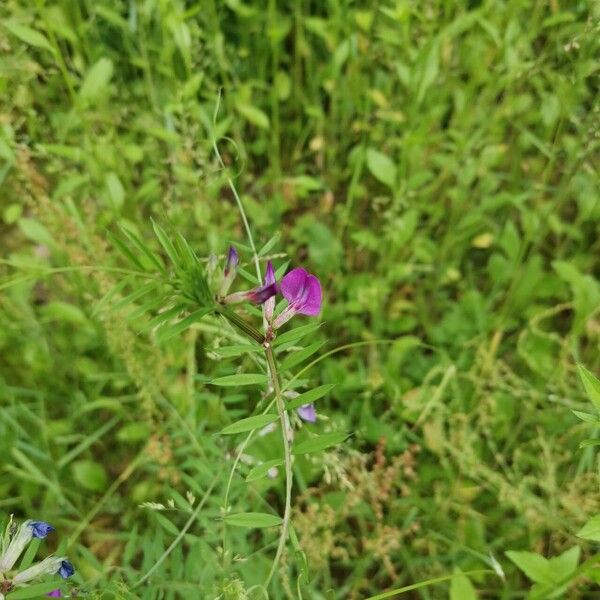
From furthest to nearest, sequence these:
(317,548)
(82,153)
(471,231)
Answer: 1. (471,231)
2. (82,153)
3. (317,548)

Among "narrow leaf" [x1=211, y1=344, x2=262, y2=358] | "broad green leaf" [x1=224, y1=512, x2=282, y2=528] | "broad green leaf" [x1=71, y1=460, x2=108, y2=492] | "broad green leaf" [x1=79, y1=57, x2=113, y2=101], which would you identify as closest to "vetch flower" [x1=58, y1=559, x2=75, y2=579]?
"broad green leaf" [x1=224, y1=512, x2=282, y2=528]

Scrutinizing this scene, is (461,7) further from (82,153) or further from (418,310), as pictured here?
(82,153)

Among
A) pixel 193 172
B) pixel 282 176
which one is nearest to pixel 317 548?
pixel 193 172

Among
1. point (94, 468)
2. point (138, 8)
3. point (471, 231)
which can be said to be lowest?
point (94, 468)

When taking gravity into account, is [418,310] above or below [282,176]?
below

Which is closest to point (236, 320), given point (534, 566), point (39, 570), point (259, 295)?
point (259, 295)

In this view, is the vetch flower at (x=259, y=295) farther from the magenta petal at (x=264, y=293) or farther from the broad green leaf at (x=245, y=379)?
the broad green leaf at (x=245, y=379)

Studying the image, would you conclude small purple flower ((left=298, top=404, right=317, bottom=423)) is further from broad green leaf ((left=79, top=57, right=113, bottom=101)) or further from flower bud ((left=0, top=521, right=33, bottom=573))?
broad green leaf ((left=79, top=57, right=113, bottom=101))
